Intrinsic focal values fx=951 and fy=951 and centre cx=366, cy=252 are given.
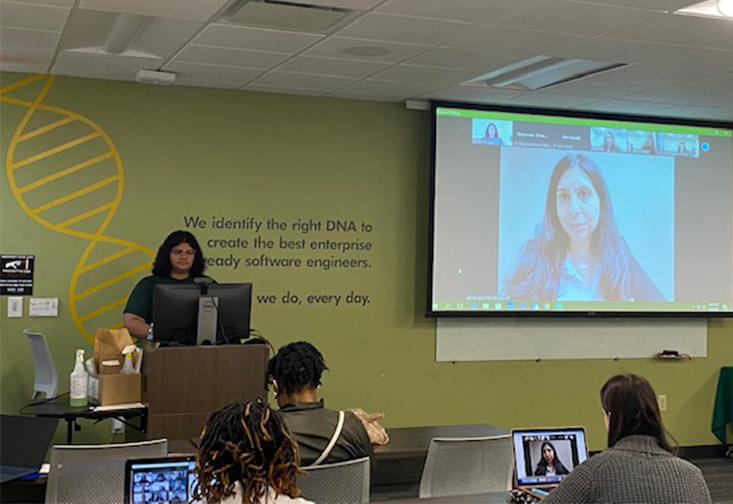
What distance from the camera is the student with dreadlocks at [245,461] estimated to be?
7.61 feet

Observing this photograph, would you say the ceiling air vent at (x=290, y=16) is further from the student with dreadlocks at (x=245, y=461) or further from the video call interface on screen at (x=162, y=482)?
the student with dreadlocks at (x=245, y=461)

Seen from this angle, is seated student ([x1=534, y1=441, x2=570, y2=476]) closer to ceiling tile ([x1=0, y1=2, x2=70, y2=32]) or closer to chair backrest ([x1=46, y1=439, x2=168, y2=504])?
chair backrest ([x1=46, y1=439, x2=168, y2=504])

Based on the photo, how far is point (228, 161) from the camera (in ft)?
21.9

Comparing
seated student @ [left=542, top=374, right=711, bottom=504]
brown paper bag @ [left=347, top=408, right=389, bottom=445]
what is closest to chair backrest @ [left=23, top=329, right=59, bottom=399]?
brown paper bag @ [left=347, top=408, right=389, bottom=445]

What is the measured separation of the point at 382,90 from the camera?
261 inches

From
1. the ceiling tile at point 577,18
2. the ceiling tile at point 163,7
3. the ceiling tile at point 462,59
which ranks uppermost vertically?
the ceiling tile at point 462,59

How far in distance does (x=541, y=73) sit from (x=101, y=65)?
284 centimetres

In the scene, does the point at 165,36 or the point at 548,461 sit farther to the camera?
the point at 165,36

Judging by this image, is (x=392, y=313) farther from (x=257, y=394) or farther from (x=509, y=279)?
(x=257, y=394)

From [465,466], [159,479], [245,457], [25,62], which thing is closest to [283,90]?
[25,62]

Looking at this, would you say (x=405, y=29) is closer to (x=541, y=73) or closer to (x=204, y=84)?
(x=541, y=73)

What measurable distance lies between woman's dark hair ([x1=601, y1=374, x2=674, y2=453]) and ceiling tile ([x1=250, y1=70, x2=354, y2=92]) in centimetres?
370

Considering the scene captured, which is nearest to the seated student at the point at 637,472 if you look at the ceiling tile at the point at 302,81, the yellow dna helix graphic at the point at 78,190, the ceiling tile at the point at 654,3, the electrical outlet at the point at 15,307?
the ceiling tile at the point at 654,3

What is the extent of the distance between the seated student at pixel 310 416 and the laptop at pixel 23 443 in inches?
32.6
